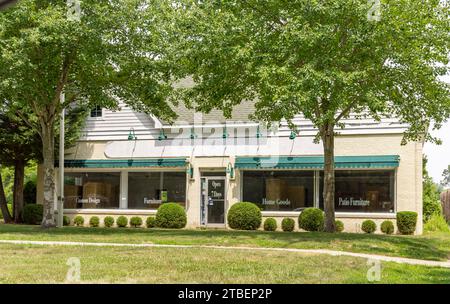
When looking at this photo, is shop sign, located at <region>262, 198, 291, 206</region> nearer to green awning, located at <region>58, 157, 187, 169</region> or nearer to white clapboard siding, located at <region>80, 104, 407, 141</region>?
white clapboard siding, located at <region>80, 104, 407, 141</region>

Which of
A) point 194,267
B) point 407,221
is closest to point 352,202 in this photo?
point 407,221

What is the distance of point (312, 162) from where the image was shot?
2642 cm

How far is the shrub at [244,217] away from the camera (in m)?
26.0

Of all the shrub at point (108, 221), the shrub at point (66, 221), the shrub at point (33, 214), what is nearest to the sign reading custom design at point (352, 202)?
the shrub at point (108, 221)

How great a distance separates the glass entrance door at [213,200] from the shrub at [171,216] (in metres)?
1.28

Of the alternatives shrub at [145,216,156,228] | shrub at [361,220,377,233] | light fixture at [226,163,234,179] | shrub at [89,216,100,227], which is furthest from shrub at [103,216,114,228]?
shrub at [361,220,377,233]

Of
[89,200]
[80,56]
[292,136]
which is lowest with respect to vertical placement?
[89,200]

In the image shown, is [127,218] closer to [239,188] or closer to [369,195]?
[239,188]

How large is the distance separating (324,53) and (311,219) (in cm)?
925

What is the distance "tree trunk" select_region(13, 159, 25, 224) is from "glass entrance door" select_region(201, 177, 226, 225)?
9.09m

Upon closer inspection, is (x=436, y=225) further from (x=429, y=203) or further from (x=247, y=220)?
(x=247, y=220)

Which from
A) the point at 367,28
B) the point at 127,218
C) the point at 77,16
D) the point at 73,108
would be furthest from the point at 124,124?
the point at 367,28

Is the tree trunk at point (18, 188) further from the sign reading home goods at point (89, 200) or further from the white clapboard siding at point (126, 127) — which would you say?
the white clapboard siding at point (126, 127)

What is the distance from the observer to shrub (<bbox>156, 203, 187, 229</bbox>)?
2691 centimetres
